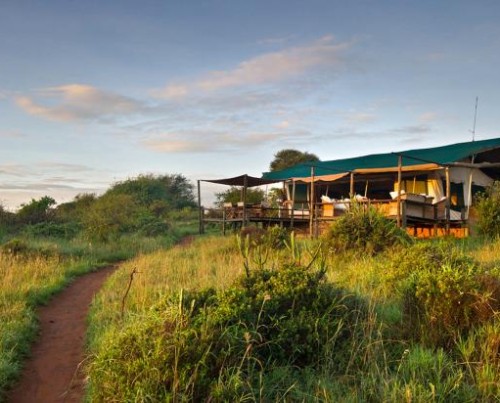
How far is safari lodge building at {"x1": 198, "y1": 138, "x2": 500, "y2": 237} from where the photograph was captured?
57.4ft

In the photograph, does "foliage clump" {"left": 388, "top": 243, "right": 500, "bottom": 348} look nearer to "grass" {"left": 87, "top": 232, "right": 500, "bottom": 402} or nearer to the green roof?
"grass" {"left": 87, "top": 232, "right": 500, "bottom": 402}

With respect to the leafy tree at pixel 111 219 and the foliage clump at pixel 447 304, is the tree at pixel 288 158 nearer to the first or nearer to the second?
the leafy tree at pixel 111 219

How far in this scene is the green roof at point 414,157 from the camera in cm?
1895

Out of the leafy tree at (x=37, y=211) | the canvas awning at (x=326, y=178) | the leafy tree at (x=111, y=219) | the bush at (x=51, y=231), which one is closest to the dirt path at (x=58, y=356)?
the leafy tree at (x=111, y=219)

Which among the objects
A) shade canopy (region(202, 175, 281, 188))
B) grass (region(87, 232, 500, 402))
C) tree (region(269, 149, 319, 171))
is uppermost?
tree (region(269, 149, 319, 171))

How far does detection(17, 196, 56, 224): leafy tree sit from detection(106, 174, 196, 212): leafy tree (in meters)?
9.47

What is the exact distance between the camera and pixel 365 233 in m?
11.8

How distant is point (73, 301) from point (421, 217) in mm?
12185

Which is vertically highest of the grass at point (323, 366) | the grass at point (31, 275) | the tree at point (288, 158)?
the tree at point (288, 158)

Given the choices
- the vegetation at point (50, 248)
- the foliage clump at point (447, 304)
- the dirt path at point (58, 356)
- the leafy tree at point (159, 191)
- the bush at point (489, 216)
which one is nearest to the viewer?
the dirt path at point (58, 356)

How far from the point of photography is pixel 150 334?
184 inches

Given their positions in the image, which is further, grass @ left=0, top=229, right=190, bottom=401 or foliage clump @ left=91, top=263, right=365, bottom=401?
grass @ left=0, top=229, right=190, bottom=401

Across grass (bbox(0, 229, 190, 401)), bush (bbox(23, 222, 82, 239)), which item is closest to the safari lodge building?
grass (bbox(0, 229, 190, 401))

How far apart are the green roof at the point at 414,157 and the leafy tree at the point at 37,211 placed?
12810 mm
